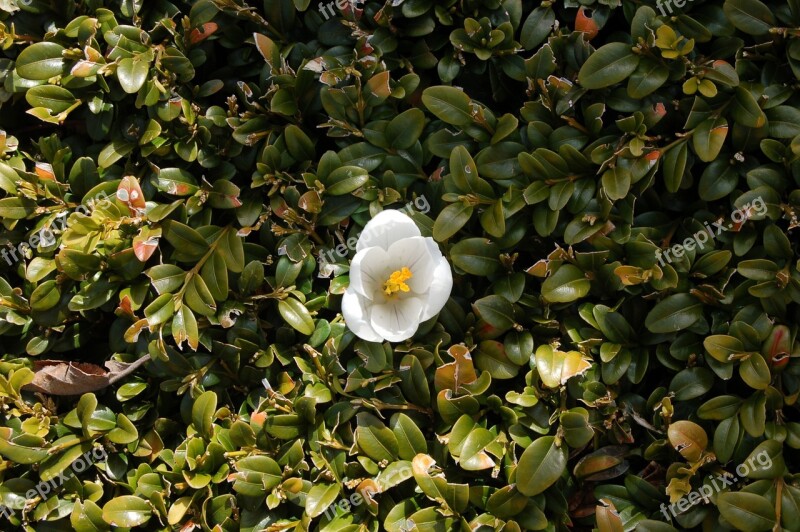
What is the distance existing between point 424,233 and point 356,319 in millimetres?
357

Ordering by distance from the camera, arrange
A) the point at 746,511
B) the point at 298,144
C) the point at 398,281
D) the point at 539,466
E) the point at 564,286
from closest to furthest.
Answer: the point at 746,511, the point at 539,466, the point at 564,286, the point at 398,281, the point at 298,144

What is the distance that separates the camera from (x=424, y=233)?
7.98ft

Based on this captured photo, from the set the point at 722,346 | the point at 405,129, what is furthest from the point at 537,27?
the point at 722,346

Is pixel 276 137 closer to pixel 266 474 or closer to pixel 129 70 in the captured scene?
pixel 129 70

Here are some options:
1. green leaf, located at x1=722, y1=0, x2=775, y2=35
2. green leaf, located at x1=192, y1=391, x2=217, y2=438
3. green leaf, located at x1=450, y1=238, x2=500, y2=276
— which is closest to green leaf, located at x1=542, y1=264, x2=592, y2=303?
green leaf, located at x1=450, y1=238, x2=500, y2=276

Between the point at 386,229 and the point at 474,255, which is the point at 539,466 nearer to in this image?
the point at 474,255

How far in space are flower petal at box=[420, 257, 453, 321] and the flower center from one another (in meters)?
0.10

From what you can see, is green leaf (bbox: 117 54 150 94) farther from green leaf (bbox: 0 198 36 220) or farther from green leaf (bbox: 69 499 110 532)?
green leaf (bbox: 69 499 110 532)

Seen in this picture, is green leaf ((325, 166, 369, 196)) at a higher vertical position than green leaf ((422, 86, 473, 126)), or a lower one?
lower

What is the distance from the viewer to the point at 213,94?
2.70 m

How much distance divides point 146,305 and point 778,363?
196 cm

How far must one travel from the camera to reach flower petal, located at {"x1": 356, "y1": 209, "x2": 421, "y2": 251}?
7.77 feet

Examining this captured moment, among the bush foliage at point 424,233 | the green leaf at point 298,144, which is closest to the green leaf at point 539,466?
the bush foliage at point 424,233

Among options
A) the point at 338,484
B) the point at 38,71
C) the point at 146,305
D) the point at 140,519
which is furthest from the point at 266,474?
the point at 38,71
